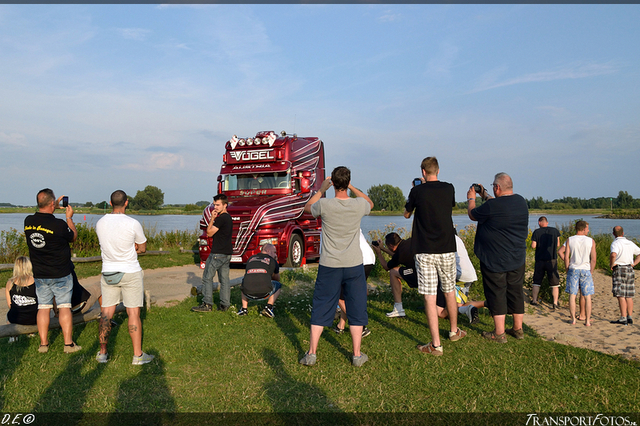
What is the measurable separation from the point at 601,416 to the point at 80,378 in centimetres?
486

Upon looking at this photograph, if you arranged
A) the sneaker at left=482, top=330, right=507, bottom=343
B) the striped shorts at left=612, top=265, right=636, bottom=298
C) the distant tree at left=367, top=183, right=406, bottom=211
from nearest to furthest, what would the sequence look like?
1. the sneaker at left=482, top=330, right=507, bottom=343
2. the striped shorts at left=612, top=265, right=636, bottom=298
3. the distant tree at left=367, top=183, right=406, bottom=211

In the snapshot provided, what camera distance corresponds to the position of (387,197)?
46781 millimetres

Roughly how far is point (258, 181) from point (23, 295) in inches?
329

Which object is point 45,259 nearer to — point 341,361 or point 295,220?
point 341,361

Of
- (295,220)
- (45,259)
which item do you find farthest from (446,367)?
(295,220)

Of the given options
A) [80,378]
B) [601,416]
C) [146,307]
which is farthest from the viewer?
[146,307]

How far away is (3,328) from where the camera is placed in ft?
17.6

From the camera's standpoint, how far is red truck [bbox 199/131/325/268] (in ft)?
39.7

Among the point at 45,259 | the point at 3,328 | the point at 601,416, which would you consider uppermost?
the point at 45,259

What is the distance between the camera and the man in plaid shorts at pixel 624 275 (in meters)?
7.49

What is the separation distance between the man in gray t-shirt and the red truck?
755 centimetres

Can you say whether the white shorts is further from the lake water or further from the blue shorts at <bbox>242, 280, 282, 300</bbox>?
the lake water

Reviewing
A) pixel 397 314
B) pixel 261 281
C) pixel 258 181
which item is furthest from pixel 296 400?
pixel 258 181

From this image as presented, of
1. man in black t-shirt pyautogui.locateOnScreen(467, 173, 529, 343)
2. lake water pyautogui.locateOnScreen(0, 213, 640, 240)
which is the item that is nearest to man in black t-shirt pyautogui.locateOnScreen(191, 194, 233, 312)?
man in black t-shirt pyautogui.locateOnScreen(467, 173, 529, 343)
